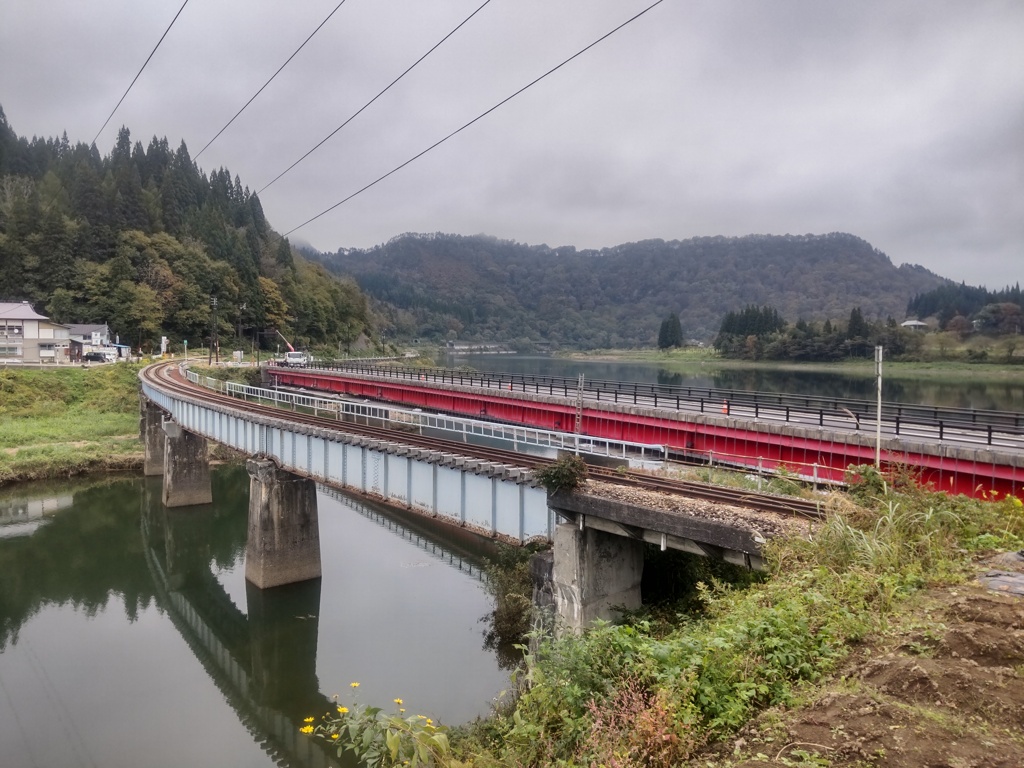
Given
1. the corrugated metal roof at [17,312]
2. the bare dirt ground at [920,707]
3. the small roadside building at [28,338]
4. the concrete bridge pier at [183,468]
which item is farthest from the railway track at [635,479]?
the corrugated metal roof at [17,312]

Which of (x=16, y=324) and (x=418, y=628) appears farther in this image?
(x=16, y=324)

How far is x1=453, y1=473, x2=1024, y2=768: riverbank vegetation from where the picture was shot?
18.2 ft

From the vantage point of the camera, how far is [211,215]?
359 feet

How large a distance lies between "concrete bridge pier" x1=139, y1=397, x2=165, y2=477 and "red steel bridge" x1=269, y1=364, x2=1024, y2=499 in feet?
60.6

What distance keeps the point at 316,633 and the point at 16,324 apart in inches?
2620

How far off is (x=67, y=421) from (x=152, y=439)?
1328 cm

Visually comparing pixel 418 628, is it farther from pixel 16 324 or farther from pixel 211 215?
pixel 211 215

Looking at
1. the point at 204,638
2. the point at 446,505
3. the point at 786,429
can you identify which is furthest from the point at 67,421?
the point at 786,429

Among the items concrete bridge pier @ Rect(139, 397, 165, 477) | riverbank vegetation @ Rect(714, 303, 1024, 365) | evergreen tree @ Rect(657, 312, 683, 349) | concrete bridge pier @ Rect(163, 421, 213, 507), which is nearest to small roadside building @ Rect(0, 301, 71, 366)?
concrete bridge pier @ Rect(139, 397, 165, 477)

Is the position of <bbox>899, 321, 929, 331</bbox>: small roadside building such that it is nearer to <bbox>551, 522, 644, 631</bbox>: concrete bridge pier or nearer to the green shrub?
<bbox>551, 522, 644, 631</bbox>: concrete bridge pier

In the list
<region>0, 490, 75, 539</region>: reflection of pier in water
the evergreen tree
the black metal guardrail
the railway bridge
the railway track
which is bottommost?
<region>0, 490, 75, 539</region>: reflection of pier in water

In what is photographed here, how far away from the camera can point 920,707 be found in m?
5.34

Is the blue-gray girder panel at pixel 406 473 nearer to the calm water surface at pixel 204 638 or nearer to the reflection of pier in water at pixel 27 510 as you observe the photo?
the calm water surface at pixel 204 638

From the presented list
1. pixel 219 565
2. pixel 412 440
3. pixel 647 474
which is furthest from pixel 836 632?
pixel 219 565
